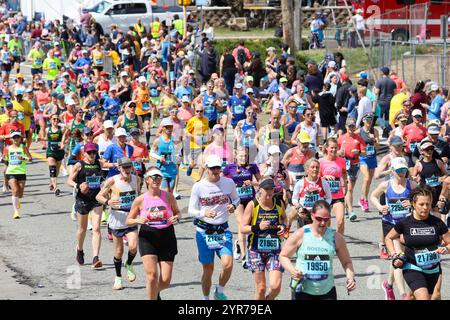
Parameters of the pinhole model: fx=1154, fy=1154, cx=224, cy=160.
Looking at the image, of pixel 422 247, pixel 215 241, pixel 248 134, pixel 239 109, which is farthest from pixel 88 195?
pixel 239 109

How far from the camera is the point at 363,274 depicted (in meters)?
15.5

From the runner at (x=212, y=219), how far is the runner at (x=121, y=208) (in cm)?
155

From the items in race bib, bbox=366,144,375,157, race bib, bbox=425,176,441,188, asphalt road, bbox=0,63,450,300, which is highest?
race bib, bbox=366,144,375,157

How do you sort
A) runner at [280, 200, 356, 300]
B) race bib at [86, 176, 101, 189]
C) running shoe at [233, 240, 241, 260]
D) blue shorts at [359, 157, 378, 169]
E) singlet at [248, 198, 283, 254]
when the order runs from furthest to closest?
blue shorts at [359, 157, 378, 169] → race bib at [86, 176, 101, 189] → running shoe at [233, 240, 241, 260] → singlet at [248, 198, 283, 254] → runner at [280, 200, 356, 300]

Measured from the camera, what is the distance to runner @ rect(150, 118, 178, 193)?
763 inches

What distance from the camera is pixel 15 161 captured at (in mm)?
20875

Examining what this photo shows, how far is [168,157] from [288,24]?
63.6 feet

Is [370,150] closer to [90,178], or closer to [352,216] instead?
[352,216]

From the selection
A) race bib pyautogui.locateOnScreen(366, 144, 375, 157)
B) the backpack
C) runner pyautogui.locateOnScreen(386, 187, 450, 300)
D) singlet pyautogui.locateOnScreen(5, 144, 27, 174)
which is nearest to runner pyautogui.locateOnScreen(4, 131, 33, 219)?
singlet pyautogui.locateOnScreen(5, 144, 27, 174)

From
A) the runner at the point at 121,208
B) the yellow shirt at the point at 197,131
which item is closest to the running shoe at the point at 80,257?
the runner at the point at 121,208

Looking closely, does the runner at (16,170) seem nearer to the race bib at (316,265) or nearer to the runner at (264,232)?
the runner at (264,232)

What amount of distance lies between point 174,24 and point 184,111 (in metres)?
17.7

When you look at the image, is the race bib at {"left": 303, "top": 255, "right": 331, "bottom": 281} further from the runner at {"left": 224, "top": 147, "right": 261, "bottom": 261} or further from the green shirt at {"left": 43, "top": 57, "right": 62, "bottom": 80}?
the green shirt at {"left": 43, "top": 57, "right": 62, "bottom": 80}

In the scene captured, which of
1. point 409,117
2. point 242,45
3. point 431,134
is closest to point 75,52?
point 242,45
